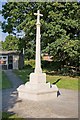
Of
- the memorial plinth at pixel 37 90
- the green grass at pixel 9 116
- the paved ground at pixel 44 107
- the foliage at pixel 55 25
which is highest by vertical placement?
the foliage at pixel 55 25

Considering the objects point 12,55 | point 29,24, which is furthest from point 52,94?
point 12,55

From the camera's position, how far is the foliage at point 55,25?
63.8 feet

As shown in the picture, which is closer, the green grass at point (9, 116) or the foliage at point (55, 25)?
the green grass at point (9, 116)

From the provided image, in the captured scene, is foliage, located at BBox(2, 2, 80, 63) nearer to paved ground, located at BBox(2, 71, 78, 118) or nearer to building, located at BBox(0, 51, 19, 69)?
paved ground, located at BBox(2, 71, 78, 118)

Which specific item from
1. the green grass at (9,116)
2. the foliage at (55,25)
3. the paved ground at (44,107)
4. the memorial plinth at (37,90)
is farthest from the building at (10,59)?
the green grass at (9,116)

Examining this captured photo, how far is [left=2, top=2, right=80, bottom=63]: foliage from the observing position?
63.8 feet

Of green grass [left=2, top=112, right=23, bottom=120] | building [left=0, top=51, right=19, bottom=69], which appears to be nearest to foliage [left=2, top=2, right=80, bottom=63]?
green grass [left=2, top=112, right=23, bottom=120]

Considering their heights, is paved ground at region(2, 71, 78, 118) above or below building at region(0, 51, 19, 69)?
below

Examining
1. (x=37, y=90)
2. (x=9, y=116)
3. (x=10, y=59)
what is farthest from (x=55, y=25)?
(x=10, y=59)

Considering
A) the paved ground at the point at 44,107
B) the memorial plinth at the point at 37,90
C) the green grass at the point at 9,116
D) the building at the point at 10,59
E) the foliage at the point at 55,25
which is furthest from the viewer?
the building at the point at 10,59

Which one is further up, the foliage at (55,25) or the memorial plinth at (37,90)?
the foliage at (55,25)

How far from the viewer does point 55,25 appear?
19.8 m

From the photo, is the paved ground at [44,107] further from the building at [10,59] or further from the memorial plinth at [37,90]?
the building at [10,59]

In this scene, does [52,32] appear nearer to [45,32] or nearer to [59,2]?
[45,32]
